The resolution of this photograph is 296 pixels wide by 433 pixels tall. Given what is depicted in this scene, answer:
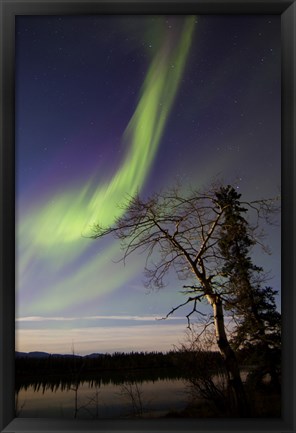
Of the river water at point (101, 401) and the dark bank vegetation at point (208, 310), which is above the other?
the dark bank vegetation at point (208, 310)

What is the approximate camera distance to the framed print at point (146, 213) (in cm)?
199

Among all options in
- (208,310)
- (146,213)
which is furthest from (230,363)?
(146,213)

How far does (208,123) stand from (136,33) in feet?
1.27

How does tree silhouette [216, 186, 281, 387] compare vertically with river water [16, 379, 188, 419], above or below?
above

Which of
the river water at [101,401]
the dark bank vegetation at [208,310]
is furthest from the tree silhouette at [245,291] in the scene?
the river water at [101,401]

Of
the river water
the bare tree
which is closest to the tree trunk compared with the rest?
the bare tree

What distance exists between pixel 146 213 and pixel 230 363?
22.4 inches

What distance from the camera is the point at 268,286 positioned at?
6.56 ft

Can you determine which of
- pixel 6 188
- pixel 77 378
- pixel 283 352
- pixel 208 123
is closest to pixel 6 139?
pixel 6 188

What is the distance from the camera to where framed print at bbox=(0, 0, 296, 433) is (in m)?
1.99

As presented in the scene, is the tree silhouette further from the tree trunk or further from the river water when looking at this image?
the river water

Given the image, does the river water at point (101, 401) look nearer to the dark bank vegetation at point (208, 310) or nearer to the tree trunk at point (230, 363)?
the dark bank vegetation at point (208, 310)

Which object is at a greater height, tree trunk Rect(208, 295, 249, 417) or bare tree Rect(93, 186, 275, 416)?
bare tree Rect(93, 186, 275, 416)

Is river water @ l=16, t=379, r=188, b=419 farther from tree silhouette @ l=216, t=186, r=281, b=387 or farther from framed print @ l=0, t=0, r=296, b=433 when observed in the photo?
tree silhouette @ l=216, t=186, r=281, b=387
